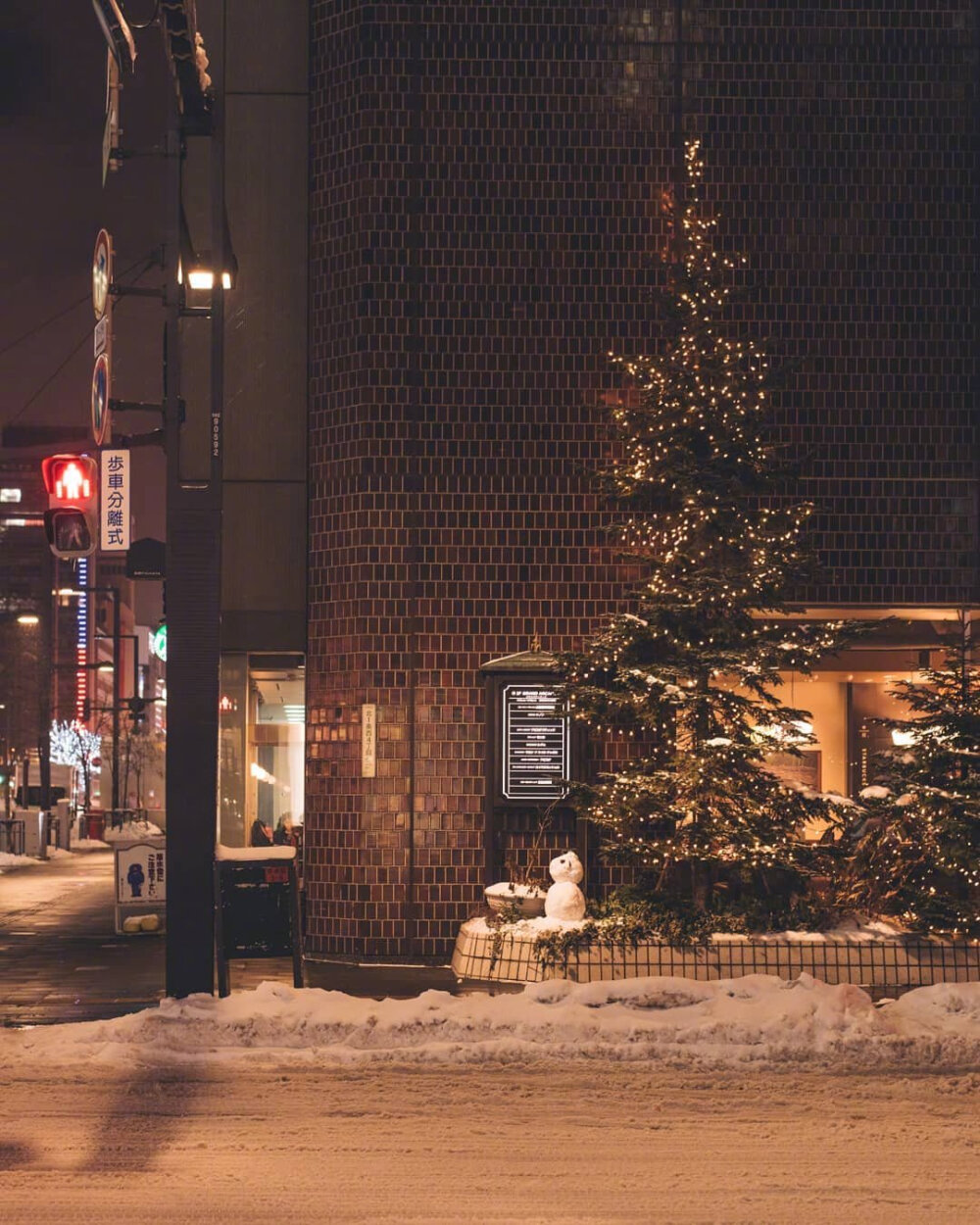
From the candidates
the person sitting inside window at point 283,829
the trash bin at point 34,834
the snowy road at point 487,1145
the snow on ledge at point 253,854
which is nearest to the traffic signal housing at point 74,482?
the person sitting inside window at point 283,829

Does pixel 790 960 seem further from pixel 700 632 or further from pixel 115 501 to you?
pixel 115 501

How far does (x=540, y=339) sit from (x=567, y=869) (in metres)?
5.91

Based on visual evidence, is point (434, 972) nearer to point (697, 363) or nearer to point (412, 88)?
point (697, 363)

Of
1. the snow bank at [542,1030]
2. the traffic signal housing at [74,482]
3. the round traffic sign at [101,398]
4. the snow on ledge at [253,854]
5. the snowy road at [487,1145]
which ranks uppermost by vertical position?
the traffic signal housing at [74,482]

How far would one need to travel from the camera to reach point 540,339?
1819 centimetres

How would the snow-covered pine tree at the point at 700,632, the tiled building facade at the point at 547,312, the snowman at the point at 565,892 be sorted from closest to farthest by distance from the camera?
1. the snow-covered pine tree at the point at 700,632
2. the snowman at the point at 565,892
3. the tiled building facade at the point at 547,312

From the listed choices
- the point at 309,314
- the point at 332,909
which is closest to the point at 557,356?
the point at 309,314

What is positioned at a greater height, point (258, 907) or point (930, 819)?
point (930, 819)

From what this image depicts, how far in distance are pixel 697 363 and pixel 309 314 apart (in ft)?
15.9

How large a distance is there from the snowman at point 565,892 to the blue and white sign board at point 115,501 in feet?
26.0

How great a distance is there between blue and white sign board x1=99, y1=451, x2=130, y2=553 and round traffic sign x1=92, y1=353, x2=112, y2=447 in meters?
5.32

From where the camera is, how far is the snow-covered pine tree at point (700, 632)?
1532 cm

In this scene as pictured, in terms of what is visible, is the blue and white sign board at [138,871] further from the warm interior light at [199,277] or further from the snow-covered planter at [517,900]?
the warm interior light at [199,277]

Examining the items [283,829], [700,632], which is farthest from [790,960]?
[283,829]
